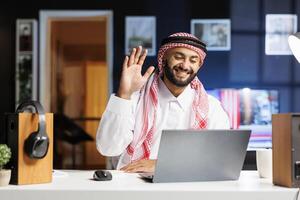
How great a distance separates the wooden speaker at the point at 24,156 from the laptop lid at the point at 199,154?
38cm

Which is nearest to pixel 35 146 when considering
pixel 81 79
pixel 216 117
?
pixel 216 117

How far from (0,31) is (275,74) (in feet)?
9.97

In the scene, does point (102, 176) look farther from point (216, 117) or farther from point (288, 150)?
point (216, 117)

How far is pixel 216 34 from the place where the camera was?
5.01 meters

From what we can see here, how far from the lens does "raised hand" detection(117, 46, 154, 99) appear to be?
2053mm

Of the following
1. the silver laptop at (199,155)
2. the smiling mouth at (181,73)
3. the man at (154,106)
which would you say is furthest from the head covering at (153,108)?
the silver laptop at (199,155)

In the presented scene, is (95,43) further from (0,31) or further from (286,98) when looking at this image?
(286,98)

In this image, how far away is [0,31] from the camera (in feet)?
16.9

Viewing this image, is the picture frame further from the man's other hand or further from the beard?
the man's other hand

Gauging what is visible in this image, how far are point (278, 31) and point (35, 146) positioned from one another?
4016mm

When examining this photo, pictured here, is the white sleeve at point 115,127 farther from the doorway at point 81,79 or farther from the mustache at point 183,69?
the doorway at point 81,79

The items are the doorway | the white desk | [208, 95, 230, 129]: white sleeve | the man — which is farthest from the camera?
the doorway

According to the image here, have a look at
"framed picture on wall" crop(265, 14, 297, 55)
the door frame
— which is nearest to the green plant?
the door frame

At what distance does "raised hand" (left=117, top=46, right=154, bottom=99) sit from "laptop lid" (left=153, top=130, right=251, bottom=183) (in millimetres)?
573
